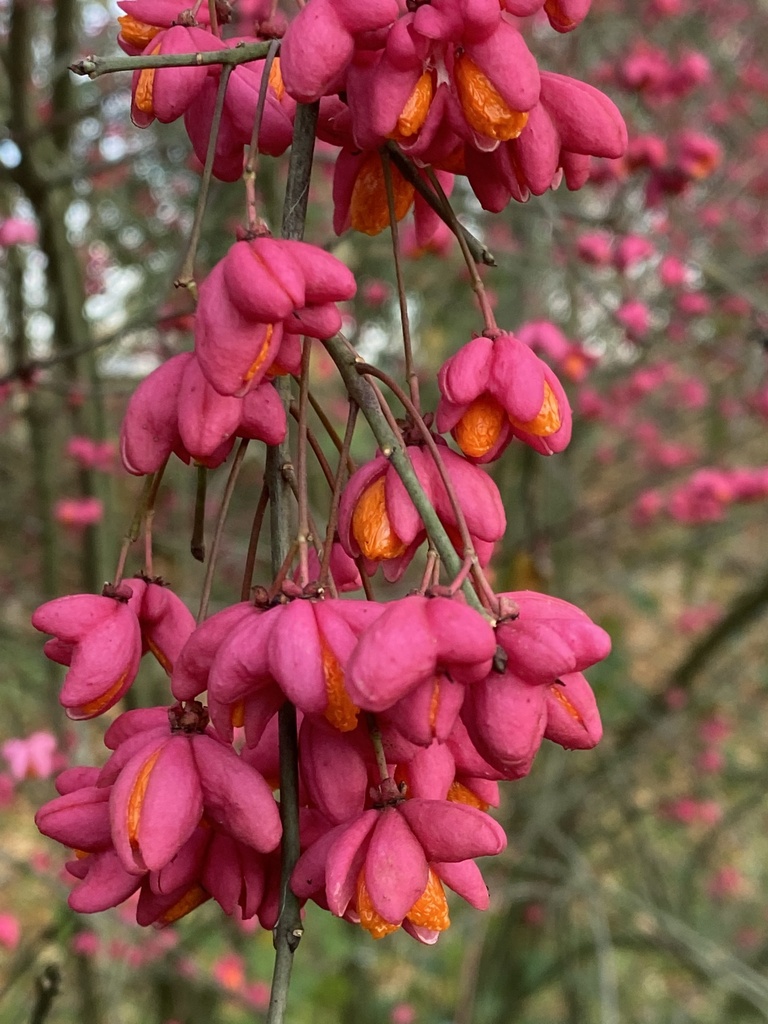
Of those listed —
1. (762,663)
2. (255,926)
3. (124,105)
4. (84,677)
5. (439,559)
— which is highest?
(124,105)

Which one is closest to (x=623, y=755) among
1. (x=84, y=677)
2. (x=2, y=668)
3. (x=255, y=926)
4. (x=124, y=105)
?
(x=255, y=926)

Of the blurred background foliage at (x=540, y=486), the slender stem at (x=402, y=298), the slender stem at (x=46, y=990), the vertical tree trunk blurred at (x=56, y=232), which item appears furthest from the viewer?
the blurred background foliage at (x=540, y=486)

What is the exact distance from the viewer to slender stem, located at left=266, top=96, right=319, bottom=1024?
25.8 inches

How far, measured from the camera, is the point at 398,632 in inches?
22.1

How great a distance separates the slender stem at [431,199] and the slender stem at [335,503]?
157 mm

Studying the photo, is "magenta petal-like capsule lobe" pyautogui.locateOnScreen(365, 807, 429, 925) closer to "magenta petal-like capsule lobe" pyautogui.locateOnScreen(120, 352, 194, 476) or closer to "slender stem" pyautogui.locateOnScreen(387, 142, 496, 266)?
"magenta petal-like capsule lobe" pyautogui.locateOnScreen(120, 352, 194, 476)

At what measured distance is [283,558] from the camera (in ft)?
2.25

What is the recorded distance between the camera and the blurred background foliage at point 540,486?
2572mm

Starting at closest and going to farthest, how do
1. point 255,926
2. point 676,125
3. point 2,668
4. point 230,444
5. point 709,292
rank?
1. point 230,444
2. point 709,292
3. point 255,926
4. point 2,668
5. point 676,125

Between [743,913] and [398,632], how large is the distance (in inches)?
170

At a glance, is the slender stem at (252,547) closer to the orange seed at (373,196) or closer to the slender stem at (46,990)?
the orange seed at (373,196)

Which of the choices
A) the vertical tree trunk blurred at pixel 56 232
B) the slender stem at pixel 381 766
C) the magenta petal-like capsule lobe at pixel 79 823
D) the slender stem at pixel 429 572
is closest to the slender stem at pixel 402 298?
the slender stem at pixel 429 572

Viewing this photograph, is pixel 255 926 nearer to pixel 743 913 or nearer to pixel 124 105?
pixel 743 913

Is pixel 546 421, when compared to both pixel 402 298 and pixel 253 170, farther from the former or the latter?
pixel 253 170
